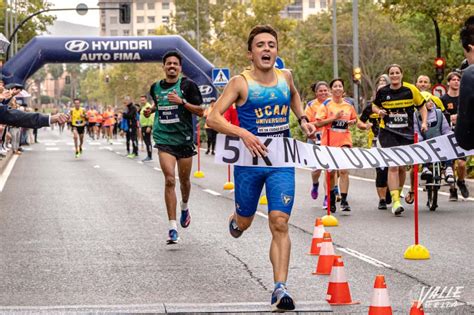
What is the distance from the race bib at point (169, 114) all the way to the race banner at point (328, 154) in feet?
11.7

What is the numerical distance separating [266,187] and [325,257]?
5.79 feet

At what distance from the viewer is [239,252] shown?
11.8 m

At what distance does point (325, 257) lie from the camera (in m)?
9.98

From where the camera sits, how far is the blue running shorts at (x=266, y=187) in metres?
8.32

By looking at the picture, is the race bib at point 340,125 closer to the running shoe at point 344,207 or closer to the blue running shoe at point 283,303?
the running shoe at point 344,207

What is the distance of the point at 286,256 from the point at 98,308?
52.1 inches

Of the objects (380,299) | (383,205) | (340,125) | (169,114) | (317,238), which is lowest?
(383,205)

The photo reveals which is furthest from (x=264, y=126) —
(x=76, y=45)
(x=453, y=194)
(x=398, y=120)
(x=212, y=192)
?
(x=76, y=45)

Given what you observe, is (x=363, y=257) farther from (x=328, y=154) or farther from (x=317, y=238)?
(x=328, y=154)

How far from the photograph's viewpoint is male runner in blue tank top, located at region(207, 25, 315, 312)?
27.1 feet

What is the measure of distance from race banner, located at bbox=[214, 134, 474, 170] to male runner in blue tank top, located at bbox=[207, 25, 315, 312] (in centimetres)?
9

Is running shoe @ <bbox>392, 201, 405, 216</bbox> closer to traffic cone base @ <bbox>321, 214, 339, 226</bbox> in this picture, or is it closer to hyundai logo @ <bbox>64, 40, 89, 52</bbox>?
traffic cone base @ <bbox>321, 214, 339, 226</bbox>

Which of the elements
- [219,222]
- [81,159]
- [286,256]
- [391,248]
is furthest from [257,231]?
[81,159]

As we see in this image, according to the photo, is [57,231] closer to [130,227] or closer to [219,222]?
[130,227]
